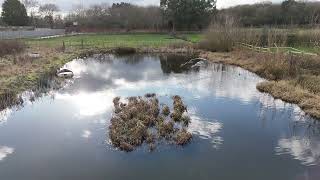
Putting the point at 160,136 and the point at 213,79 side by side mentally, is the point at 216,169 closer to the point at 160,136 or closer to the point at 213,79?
the point at 160,136

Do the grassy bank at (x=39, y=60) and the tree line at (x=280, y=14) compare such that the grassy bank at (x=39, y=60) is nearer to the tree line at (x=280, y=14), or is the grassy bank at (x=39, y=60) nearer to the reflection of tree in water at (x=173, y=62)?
the reflection of tree in water at (x=173, y=62)

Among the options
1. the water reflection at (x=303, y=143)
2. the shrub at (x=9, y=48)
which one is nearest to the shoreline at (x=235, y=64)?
the water reflection at (x=303, y=143)

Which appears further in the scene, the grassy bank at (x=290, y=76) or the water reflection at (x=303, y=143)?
the grassy bank at (x=290, y=76)

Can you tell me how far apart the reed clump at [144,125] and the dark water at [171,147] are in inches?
14.8

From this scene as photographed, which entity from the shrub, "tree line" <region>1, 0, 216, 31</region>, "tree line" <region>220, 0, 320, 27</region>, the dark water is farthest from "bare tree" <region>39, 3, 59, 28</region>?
the dark water

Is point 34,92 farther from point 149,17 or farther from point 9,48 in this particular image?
point 149,17

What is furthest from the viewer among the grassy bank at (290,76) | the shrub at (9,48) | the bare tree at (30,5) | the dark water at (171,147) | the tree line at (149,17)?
the bare tree at (30,5)

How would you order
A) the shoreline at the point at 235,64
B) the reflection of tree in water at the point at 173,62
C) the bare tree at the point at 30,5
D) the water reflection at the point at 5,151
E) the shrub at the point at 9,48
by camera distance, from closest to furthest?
the water reflection at the point at 5,151, the shoreline at the point at 235,64, the reflection of tree in water at the point at 173,62, the shrub at the point at 9,48, the bare tree at the point at 30,5

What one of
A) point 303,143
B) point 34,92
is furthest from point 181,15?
point 303,143

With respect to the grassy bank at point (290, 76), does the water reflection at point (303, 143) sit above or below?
below

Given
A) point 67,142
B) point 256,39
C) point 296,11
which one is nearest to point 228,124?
point 67,142

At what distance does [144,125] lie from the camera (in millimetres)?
15508

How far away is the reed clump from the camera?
1400 centimetres

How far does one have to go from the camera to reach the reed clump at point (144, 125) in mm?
14000
